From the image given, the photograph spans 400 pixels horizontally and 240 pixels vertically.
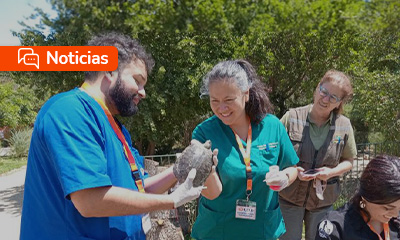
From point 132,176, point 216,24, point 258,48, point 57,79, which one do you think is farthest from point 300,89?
point 132,176

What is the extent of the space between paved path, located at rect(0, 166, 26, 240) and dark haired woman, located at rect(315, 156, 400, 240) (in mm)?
6086

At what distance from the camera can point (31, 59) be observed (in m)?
8.17

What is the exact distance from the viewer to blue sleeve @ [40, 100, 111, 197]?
1.36 meters

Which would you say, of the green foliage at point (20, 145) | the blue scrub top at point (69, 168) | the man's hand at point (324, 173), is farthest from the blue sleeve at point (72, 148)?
the green foliage at point (20, 145)

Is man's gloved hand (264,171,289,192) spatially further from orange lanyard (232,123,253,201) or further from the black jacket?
the black jacket

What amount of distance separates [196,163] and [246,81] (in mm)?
638

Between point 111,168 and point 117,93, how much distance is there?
0.34m

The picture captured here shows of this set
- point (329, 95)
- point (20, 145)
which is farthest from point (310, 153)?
point (20, 145)

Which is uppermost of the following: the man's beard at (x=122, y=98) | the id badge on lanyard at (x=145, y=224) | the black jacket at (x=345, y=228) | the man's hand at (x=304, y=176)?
the man's beard at (x=122, y=98)

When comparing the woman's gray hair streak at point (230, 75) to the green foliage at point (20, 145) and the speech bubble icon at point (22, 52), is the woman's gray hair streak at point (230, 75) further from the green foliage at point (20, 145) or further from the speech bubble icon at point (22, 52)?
the green foliage at point (20, 145)

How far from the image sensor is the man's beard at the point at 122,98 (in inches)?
64.4

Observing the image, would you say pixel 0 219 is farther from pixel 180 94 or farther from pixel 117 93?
Answer: pixel 117 93

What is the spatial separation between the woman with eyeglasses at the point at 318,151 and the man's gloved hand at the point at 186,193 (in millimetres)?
1353

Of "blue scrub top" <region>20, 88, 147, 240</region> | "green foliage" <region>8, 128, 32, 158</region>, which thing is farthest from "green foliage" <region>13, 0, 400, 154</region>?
"green foliage" <region>8, 128, 32, 158</region>
